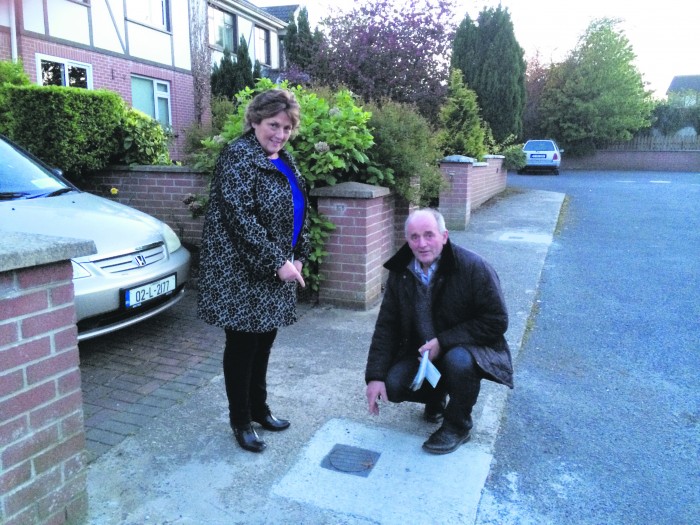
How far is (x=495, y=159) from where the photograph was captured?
14.3m

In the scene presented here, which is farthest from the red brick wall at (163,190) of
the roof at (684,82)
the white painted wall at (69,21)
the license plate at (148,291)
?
the roof at (684,82)

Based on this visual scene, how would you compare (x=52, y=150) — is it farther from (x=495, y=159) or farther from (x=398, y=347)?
(x=495, y=159)

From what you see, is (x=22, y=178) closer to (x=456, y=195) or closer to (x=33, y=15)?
(x=456, y=195)

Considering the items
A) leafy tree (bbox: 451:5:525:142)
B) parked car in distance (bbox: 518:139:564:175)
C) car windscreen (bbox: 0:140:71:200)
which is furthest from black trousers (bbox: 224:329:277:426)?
parked car in distance (bbox: 518:139:564:175)

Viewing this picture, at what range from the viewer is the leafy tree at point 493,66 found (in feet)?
57.2

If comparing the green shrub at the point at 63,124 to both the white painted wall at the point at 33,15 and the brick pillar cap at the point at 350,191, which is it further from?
the white painted wall at the point at 33,15

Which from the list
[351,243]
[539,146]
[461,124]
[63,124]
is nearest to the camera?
[351,243]

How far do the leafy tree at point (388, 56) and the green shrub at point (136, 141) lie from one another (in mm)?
6956

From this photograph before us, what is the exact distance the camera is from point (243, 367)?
2.85 metres

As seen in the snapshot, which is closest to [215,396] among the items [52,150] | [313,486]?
[313,486]

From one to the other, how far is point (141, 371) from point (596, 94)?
3137 centimetres

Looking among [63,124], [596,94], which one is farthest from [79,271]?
[596,94]

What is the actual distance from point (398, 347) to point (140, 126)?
4.82 metres

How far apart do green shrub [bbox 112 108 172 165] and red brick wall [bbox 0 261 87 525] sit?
190 inches
